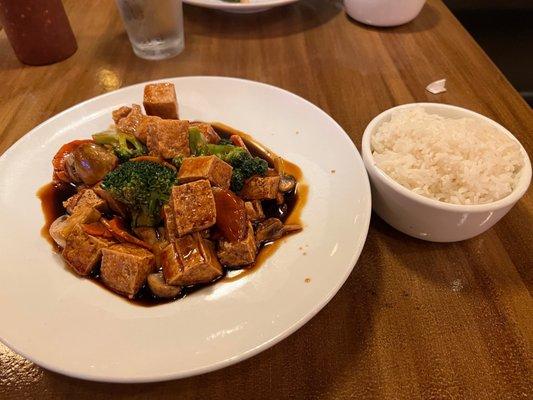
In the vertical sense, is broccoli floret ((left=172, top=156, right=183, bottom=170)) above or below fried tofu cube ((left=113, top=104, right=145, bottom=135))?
below

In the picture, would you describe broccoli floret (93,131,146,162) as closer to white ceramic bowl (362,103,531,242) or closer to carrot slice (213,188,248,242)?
carrot slice (213,188,248,242)

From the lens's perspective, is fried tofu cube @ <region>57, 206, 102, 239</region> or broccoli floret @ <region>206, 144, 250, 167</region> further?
broccoli floret @ <region>206, 144, 250, 167</region>

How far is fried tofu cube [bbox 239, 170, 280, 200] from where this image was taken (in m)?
1.85

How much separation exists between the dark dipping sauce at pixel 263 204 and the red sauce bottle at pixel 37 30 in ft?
5.06

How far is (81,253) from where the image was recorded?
158cm

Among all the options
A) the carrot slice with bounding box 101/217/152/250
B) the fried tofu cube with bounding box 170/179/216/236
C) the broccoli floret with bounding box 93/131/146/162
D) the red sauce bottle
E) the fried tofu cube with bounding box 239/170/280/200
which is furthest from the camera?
the red sauce bottle

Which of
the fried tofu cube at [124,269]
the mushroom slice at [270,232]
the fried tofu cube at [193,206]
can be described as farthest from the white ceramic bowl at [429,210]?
the fried tofu cube at [124,269]

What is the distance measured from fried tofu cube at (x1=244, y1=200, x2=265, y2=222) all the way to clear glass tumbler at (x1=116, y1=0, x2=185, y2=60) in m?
1.76

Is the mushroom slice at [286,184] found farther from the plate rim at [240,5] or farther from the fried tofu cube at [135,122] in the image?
the plate rim at [240,5]

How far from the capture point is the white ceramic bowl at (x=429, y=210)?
1.51 m

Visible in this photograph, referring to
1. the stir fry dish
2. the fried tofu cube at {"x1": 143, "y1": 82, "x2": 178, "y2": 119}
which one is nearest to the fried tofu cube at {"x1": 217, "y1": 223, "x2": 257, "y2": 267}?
the stir fry dish

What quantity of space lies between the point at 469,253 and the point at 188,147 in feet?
4.70

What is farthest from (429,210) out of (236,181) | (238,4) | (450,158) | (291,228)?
(238,4)

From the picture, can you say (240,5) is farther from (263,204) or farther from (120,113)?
(263,204)
